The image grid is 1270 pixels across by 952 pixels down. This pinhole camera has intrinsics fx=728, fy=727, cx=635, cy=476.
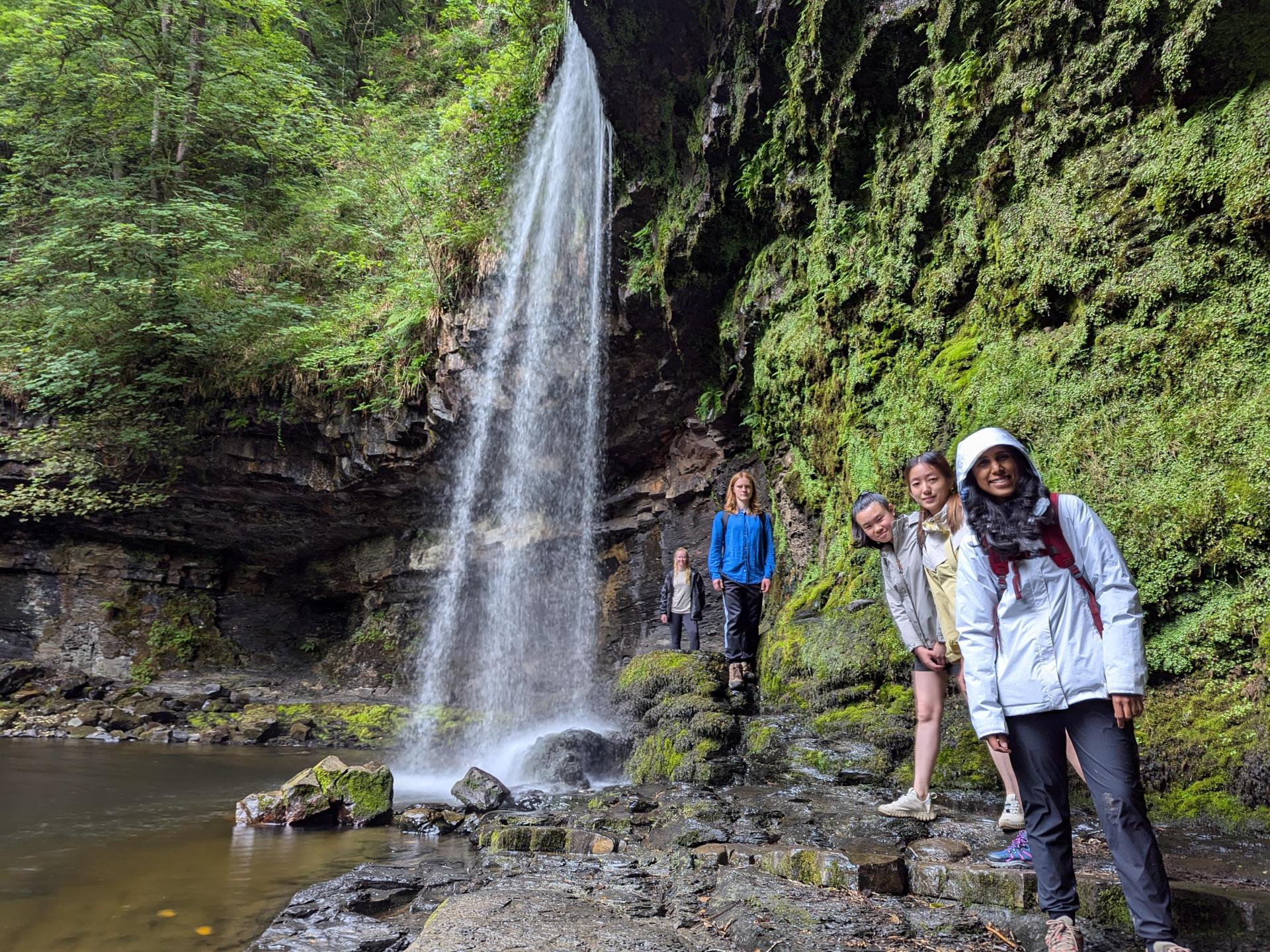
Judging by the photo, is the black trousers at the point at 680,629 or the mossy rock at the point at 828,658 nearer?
the mossy rock at the point at 828,658

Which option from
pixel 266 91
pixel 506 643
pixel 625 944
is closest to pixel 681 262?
pixel 506 643

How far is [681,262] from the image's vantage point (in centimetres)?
1056

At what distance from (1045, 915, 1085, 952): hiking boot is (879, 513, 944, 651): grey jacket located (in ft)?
5.20

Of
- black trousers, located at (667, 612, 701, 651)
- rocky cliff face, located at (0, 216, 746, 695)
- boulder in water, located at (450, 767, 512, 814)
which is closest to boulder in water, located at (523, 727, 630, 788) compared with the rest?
boulder in water, located at (450, 767, 512, 814)

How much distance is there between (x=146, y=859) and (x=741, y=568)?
523cm

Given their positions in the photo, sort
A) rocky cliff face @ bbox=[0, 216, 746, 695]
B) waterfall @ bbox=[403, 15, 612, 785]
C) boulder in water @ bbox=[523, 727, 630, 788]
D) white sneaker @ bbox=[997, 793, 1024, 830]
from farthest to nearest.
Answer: rocky cliff face @ bbox=[0, 216, 746, 695]
waterfall @ bbox=[403, 15, 612, 785]
boulder in water @ bbox=[523, 727, 630, 788]
white sneaker @ bbox=[997, 793, 1024, 830]

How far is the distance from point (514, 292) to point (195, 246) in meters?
8.00

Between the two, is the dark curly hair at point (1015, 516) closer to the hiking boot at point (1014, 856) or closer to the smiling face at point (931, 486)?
the smiling face at point (931, 486)

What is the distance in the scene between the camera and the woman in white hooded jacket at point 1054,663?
2230mm

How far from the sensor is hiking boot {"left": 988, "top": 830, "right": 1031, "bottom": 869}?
9.95ft

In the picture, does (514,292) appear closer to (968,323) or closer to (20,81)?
(968,323)

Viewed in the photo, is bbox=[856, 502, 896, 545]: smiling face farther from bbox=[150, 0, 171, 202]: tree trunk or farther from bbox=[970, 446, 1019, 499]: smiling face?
bbox=[150, 0, 171, 202]: tree trunk

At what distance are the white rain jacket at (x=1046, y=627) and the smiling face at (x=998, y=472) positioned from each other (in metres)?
0.03

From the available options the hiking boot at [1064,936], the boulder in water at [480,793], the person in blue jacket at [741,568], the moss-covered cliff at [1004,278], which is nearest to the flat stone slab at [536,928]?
the hiking boot at [1064,936]
